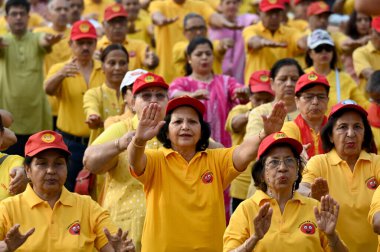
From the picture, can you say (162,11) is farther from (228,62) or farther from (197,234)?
(197,234)

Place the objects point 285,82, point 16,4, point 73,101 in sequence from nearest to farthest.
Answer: point 285,82 → point 73,101 → point 16,4

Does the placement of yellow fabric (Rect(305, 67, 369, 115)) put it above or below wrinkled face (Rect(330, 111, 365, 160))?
above

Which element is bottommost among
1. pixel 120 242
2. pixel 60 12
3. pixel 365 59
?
pixel 120 242

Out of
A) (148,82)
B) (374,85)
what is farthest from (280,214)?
(374,85)

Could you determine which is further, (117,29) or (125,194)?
(117,29)

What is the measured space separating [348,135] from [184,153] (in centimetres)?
123

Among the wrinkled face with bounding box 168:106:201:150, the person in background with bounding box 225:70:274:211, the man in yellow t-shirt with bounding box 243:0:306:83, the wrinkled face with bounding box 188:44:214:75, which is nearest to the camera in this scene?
the wrinkled face with bounding box 168:106:201:150

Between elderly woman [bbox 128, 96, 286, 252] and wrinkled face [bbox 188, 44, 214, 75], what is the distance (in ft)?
11.0

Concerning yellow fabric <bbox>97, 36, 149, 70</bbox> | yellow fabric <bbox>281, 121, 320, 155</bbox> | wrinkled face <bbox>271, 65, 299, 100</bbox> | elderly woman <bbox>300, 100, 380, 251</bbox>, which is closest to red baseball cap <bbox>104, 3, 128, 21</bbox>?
yellow fabric <bbox>97, 36, 149, 70</bbox>

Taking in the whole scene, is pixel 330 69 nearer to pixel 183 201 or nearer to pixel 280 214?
pixel 183 201

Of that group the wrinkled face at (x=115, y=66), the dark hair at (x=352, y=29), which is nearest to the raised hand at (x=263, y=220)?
the wrinkled face at (x=115, y=66)

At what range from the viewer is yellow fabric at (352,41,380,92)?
12.1m

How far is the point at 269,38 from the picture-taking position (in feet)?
42.7

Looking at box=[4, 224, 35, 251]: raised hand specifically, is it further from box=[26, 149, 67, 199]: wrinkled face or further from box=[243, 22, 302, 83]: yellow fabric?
box=[243, 22, 302, 83]: yellow fabric
